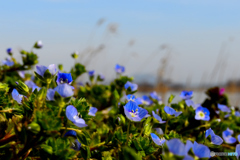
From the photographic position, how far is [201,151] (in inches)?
25.5

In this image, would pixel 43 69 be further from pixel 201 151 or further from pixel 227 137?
pixel 227 137

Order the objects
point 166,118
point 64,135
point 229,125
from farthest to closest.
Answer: point 229,125, point 166,118, point 64,135

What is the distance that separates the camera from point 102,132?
1.12 m

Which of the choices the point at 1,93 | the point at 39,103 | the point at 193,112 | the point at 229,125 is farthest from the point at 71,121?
the point at 229,125

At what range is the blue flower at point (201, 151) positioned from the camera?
2.12 feet

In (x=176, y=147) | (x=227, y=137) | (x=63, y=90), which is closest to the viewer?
(x=176, y=147)

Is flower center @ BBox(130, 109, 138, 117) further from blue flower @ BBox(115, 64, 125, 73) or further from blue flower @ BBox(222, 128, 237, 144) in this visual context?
blue flower @ BBox(115, 64, 125, 73)

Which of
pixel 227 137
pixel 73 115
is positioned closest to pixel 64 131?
pixel 73 115

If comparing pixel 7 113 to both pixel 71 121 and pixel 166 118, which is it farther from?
pixel 166 118

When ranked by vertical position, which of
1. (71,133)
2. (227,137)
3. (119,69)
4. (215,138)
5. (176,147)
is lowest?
(227,137)

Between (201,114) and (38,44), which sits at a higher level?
(38,44)

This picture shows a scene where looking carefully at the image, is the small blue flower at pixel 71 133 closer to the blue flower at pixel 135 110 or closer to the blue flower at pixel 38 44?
the blue flower at pixel 135 110

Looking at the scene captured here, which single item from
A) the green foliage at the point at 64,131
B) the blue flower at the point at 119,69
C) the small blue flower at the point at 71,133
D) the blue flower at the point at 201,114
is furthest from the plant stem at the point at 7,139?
the blue flower at the point at 119,69

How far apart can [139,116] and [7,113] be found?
1.31 ft
